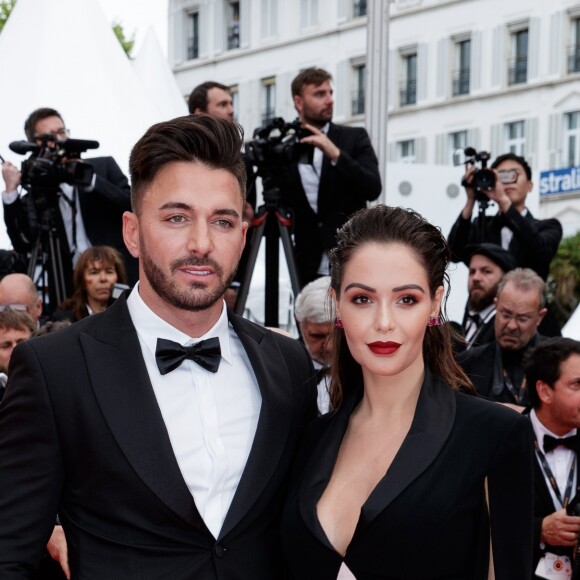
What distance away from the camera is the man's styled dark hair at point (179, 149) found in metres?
2.62

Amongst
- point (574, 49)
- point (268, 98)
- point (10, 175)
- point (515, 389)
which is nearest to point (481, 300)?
point (515, 389)

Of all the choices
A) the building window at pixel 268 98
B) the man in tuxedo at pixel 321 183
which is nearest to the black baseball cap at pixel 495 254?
the man in tuxedo at pixel 321 183

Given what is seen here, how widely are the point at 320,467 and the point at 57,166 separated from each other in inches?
146

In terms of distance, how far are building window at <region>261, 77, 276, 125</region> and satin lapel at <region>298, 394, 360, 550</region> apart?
98.3 feet

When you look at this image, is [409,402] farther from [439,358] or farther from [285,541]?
[285,541]

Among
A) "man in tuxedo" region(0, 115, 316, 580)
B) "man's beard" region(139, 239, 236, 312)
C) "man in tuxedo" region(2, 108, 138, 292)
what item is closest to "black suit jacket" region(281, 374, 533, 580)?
"man in tuxedo" region(0, 115, 316, 580)

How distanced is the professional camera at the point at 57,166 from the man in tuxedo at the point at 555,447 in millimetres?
2569

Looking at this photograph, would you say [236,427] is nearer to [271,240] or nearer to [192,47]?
[271,240]

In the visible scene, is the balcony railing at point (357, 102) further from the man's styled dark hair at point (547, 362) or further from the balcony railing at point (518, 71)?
the man's styled dark hair at point (547, 362)

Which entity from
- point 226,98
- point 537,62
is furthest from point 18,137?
point 537,62

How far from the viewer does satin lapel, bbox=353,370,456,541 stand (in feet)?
8.44

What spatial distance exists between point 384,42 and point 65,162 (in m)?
1.97

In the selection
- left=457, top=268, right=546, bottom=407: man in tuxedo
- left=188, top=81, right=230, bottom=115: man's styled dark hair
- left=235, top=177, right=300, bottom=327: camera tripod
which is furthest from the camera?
left=188, top=81, right=230, bottom=115: man's styled dark hair

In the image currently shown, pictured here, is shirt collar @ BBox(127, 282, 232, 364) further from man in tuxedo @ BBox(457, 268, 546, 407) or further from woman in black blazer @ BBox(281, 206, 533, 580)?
man in tuxedo @ BBox(457, 268, 546, 407)
